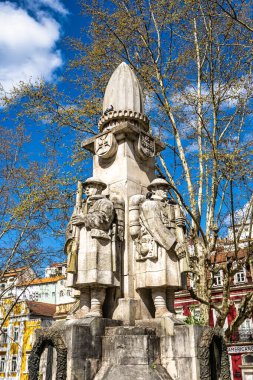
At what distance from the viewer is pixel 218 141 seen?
1606 cm

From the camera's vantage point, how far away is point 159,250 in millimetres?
6480

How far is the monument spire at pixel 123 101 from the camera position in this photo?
26.8 feet

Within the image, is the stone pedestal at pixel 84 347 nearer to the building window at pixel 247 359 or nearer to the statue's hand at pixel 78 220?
the statue's hand at pixel 78 220

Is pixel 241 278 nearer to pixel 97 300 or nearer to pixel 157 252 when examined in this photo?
pixel 157 252

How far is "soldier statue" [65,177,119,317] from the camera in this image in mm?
6262

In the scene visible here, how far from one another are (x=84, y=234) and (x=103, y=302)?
114 cm

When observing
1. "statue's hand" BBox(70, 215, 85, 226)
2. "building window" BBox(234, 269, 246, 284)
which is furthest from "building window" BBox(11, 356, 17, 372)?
"statue's hand" BBox(70, 215, 85, 226)

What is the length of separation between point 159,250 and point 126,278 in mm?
745

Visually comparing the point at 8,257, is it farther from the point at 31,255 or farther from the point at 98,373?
the point at 98,373

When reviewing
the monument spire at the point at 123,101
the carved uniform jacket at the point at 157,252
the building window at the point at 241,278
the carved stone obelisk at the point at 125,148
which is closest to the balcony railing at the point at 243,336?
the building window at the point at 241,278

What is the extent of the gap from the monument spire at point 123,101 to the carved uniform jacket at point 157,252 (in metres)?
2.20

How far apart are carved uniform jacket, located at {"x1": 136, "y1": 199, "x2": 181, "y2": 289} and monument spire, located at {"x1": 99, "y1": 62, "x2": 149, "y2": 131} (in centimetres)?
220

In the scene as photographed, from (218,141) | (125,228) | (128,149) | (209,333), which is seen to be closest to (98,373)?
(209,333)

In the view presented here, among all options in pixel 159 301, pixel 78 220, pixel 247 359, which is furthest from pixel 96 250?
pixel 247 359
